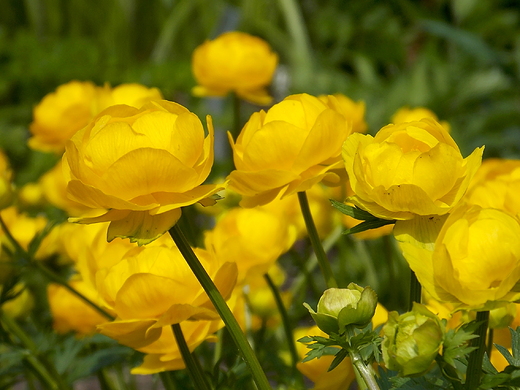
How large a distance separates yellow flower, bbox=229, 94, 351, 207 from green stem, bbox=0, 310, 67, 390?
12.8 inches

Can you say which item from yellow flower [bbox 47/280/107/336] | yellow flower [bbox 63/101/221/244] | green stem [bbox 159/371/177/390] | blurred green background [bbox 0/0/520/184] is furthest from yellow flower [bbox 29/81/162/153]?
blurred green background [bbox 0/0/520/184]

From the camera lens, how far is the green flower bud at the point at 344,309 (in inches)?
15.5

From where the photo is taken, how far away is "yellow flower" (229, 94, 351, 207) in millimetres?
475

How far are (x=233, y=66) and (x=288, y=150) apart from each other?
1.81ft

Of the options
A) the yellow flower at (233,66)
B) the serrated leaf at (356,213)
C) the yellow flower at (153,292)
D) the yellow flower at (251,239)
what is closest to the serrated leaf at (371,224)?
the serrated leaf at (356,213)

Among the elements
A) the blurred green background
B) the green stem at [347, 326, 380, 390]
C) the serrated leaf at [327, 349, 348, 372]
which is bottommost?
the blurred green background

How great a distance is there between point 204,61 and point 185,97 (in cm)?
169

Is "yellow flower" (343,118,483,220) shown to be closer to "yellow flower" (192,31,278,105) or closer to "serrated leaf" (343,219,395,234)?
"serrated leaf" (343,219,395,234)

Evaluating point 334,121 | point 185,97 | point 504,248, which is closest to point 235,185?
point 334,121

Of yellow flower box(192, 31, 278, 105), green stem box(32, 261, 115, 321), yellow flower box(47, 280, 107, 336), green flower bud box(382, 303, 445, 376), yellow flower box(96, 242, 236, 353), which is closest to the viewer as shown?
green flower bud box(382, 303, 445, 376)

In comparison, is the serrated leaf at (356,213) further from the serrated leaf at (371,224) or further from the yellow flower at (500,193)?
the yellow flower at (500,193)

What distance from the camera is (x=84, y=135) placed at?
45cm

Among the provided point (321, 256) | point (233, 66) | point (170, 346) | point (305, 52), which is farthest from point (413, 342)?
point (305, 52)

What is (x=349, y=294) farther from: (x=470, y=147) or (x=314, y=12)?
(x=314, y=12)
